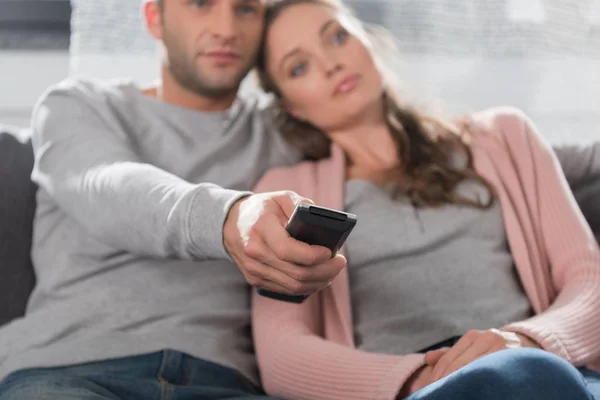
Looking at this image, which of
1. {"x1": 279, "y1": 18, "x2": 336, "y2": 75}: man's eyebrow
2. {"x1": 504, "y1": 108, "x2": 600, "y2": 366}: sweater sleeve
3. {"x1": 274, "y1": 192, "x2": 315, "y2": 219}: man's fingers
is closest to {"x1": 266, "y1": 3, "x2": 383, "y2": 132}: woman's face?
{"x1": 279, "y1": 18, "x2": 336, "y2": 75}: man's eyebrow

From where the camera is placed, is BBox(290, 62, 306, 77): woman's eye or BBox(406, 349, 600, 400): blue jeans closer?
BBox(406, 349, 600, 400): blue jeans

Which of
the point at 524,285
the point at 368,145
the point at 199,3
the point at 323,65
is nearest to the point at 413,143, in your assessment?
the point at 368,145

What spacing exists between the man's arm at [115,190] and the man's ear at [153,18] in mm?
211

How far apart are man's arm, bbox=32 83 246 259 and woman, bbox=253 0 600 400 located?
251 mm

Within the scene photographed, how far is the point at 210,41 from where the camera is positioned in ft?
4.07

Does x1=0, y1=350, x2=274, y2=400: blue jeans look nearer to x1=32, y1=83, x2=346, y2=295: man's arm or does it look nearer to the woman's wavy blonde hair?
x1=32, y1=83, x2=346, y2=295: man's arm

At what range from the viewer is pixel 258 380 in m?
1.12

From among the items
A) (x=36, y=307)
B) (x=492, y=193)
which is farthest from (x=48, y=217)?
(x=492, y=193)

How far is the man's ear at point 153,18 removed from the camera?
51.7 inches

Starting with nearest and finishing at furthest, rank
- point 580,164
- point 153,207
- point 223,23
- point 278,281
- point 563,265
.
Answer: point 278,281, point 153,207, point 563,265, point 223,23, point 580,164

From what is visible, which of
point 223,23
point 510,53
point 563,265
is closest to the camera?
point 563,265

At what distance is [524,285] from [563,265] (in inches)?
2.7

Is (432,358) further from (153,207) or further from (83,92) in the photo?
(83,92)

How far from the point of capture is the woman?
3.24ft
